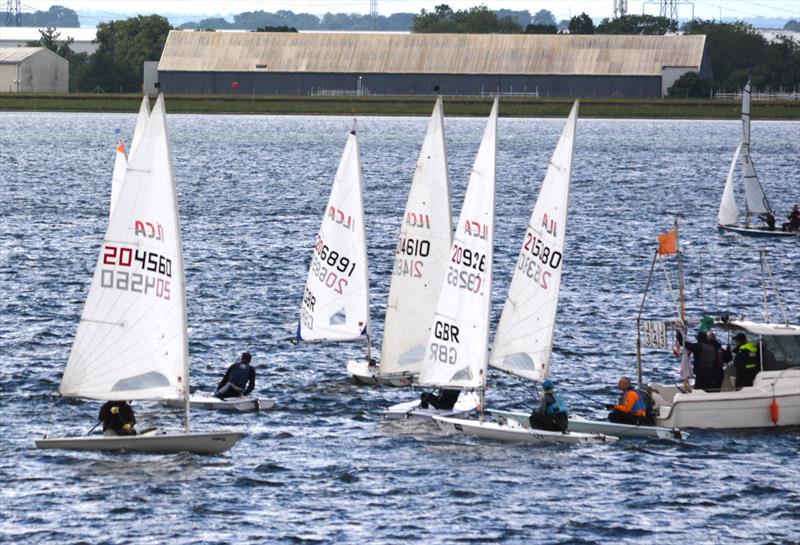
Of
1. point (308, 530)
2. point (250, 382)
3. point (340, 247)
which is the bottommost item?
point (308, 530)

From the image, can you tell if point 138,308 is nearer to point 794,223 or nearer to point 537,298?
point 537,298

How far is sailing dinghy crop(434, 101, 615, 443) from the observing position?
121 ft

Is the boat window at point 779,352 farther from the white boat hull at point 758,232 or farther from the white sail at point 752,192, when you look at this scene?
the white sail at point 752,192

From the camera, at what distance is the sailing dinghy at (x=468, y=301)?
118ft

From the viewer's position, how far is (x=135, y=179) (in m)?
33.1

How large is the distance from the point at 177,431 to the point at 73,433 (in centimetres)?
321

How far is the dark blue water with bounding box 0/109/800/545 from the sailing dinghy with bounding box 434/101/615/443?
182 cm

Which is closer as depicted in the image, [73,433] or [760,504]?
[760,504]

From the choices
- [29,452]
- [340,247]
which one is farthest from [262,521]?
A: [340,247]

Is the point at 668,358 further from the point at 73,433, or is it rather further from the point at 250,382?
the point at 73,433

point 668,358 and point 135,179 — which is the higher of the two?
point 135,179

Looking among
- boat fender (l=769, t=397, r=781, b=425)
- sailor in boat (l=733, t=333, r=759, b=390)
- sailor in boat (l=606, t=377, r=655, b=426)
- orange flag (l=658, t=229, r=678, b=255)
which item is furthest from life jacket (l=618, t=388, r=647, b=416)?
orange flag (l=658, t=229, r=678, b=255)

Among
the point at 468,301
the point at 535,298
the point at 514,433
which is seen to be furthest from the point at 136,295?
the point at 535,298

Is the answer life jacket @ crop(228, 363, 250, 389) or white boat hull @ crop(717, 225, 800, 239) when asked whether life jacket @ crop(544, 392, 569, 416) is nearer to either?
life jacket @ crop(228, 363, 250, 389)
